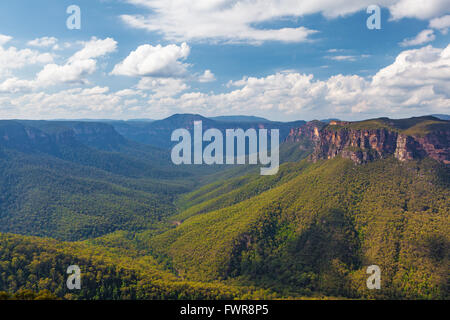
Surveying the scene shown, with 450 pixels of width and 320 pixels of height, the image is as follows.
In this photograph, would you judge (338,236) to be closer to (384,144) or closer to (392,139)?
(384,144)

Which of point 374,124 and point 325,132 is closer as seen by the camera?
point 374,124

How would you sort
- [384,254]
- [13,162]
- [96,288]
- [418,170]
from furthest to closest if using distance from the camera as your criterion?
[13,162] < [418,170] < [384,254] < [96,288]

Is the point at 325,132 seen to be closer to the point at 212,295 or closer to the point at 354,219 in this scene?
the point at 354,219

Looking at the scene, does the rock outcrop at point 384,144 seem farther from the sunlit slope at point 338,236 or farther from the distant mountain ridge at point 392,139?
the sunlit slope at point 338,236

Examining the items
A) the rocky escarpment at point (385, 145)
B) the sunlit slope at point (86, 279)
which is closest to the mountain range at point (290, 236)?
the sunlit slope at point (86, 279)

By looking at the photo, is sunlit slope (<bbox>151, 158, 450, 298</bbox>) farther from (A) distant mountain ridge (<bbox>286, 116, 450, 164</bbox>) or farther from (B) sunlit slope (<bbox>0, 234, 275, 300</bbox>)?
(B) sunlit slope (<bbox>0, 234, 275, 300</bbox>)

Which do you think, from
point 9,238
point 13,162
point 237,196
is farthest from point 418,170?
point 13,162

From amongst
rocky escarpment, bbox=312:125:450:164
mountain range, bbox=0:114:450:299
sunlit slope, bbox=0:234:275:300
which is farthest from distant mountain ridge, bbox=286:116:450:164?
sunlit slope, bbox=0:234:275:300
